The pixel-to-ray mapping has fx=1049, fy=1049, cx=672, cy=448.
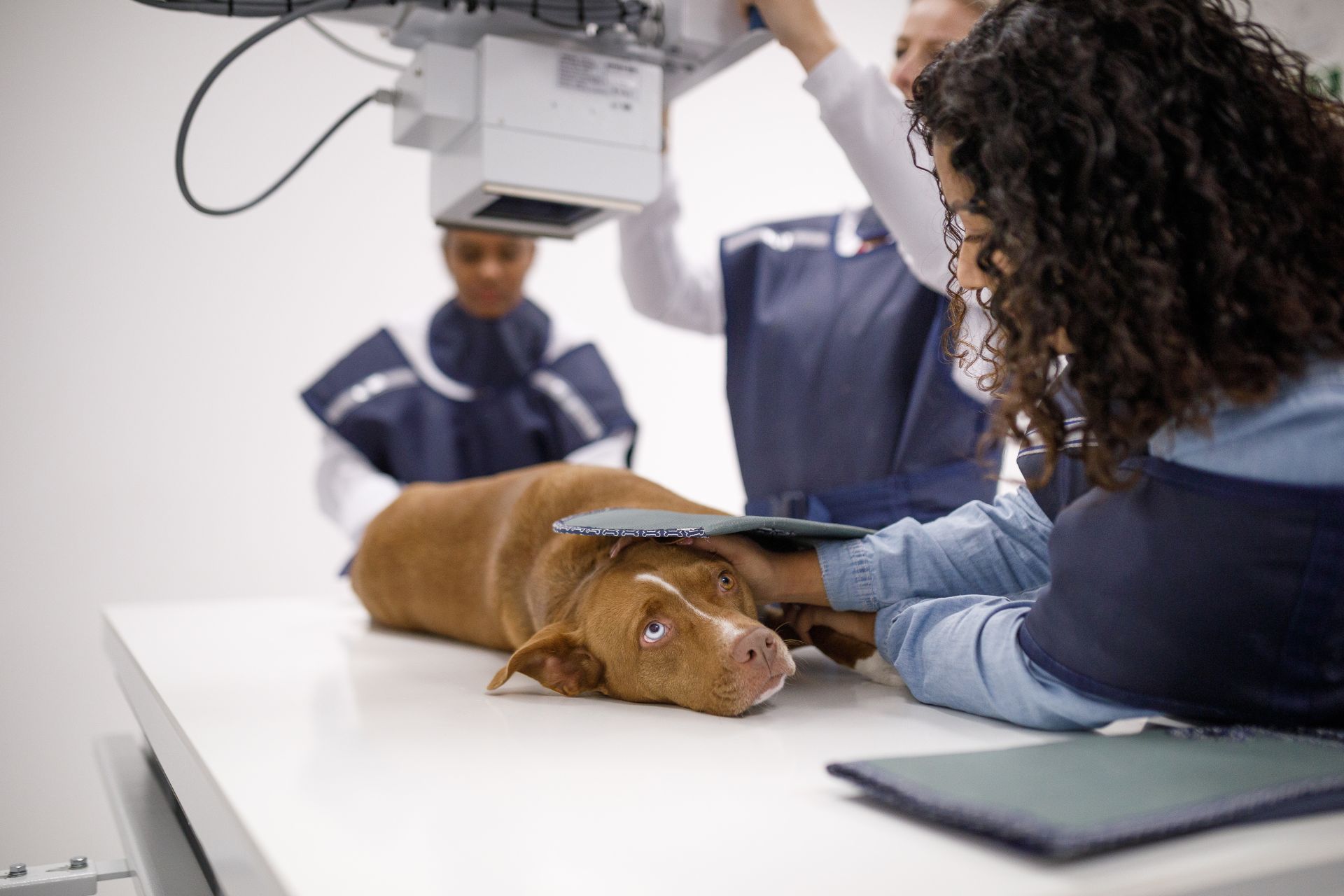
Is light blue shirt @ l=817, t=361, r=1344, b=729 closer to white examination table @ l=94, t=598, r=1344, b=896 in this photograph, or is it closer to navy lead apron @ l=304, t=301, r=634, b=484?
white examination table @ l=94, t=598, r=1344, b=896

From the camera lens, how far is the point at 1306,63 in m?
0.91

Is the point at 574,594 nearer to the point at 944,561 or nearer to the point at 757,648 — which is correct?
the point at 757,648

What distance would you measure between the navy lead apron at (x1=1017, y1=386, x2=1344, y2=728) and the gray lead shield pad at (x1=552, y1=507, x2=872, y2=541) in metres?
0.33

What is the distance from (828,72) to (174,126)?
274 centimetres

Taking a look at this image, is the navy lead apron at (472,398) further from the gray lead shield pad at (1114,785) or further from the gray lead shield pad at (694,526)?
the gray lead shield pad at (1114,785)

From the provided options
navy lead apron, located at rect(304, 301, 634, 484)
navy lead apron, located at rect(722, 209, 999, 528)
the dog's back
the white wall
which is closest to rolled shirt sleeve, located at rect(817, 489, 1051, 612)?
the dog's back

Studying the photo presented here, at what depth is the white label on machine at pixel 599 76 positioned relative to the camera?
1.38 metres

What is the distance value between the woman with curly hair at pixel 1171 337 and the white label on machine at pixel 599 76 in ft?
2.07

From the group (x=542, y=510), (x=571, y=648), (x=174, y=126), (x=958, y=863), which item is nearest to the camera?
(x=958, y=863)

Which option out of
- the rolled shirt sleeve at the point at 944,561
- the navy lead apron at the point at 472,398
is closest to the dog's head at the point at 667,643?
the rolled shirt sleeve at the point at 944,561

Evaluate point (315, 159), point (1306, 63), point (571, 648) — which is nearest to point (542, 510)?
point (571, 648)

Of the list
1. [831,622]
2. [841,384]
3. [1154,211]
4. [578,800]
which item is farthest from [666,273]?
[578,800]

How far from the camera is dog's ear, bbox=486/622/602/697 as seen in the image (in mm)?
1157

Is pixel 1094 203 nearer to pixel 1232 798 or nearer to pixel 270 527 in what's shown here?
pixel 1232 798
